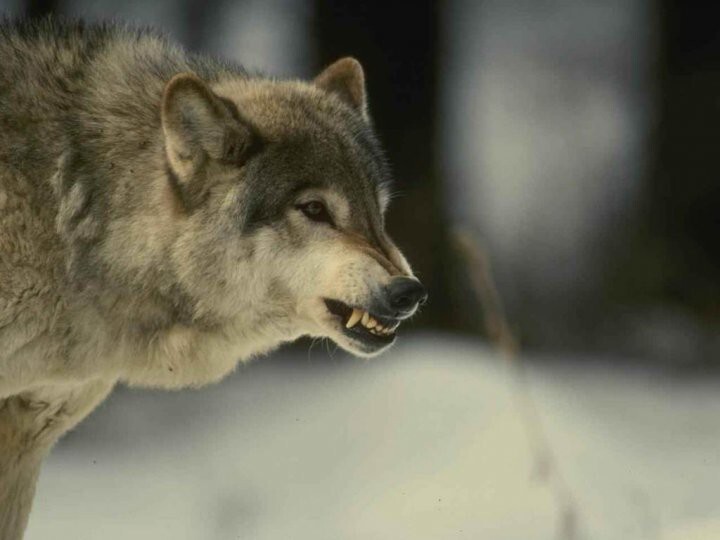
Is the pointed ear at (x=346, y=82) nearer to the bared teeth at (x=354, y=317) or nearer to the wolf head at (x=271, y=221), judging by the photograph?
the wolf head at (x=271, y=221)

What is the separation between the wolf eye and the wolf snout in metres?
0.36

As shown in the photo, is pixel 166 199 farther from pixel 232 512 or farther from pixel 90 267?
pixel 232 512

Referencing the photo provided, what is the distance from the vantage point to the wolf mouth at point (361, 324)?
4.61 m

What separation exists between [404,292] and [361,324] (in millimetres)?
244

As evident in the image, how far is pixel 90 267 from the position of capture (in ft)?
15.6

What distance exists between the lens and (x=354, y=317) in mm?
4617

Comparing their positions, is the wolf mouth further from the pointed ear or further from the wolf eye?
the pointed ear

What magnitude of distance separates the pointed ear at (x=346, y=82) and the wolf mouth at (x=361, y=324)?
1.02m

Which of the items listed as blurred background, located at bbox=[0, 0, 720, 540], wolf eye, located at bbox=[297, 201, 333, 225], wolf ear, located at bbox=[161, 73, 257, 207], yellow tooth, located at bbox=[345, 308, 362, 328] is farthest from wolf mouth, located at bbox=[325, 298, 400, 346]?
blurred background, located at bbox=[0, 0, 720, 540]

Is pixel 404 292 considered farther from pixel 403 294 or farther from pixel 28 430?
pixel 28 430

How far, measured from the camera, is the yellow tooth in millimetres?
4605

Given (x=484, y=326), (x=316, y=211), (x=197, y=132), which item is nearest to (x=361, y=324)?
(x=316, y=211)

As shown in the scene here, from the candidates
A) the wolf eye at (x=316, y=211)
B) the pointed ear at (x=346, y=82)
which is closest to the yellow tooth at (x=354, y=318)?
the wolf eye at (x=316, y=211)

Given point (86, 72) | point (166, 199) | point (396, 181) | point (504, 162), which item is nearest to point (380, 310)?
point (166, 199)
